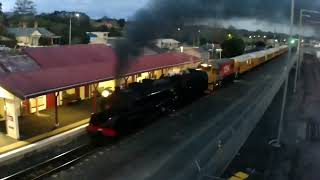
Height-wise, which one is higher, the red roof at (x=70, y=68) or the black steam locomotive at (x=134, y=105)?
the red roof at (x=70, y=68)

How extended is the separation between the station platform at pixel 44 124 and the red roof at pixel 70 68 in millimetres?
2575

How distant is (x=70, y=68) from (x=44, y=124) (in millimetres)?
4988

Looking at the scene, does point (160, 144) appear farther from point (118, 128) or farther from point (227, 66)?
point (227, 66)

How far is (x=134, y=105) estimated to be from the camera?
19828 mm

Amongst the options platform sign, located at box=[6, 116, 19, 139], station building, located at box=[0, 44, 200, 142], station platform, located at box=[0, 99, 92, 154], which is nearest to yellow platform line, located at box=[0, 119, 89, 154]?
station platform, located at box=[0, 99, 92, 154]

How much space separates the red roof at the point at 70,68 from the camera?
21.1 meters

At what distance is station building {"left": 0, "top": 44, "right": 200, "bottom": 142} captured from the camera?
21.1 metres

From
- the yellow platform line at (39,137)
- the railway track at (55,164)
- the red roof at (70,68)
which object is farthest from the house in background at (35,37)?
the railway track at (55,164)

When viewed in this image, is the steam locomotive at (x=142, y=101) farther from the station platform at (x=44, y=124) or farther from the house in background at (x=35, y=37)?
the house in background at (x=35, y=37)

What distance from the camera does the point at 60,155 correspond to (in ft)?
61.4

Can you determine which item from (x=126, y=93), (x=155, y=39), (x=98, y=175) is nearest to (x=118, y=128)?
(x=126, y=93)

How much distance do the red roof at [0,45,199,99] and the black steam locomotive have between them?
165 cm

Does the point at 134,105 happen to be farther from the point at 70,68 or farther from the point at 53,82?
the point at 70,68

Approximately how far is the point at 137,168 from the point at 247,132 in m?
6.06
